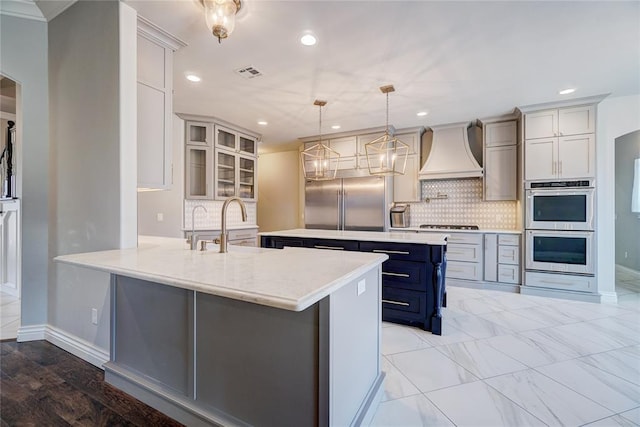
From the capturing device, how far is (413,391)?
1.84 meters

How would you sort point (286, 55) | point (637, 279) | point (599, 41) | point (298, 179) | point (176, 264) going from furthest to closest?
1. point (298, 179)
2. point (637, 279)
3. point (286, 55)
4. point (599, 41)
5. point (176, 264)

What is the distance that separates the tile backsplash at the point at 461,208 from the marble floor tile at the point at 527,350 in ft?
7.98

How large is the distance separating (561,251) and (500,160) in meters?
1.50

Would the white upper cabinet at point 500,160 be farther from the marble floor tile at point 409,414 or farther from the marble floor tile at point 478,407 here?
the marble floor tile at point 409,414

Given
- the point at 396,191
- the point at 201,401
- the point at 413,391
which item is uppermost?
the point at 396,191

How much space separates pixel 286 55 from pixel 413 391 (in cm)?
289

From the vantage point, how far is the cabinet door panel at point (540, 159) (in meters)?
3.85

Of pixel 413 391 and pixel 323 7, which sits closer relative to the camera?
pixel 413 391

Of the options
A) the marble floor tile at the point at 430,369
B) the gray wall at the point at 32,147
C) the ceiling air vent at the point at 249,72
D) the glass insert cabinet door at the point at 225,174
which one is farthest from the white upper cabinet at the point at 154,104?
the marble floor tile at the point at 430,369

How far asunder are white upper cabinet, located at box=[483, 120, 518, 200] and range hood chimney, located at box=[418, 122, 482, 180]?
181 millimetres

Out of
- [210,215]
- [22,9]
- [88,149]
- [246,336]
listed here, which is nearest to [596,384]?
[246,336]

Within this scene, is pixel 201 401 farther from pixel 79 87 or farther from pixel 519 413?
pixel 79 87

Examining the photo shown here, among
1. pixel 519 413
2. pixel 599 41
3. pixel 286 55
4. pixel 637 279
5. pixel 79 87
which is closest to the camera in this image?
pixel 519 413

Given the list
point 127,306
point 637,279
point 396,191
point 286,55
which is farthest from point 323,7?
point 637,279
